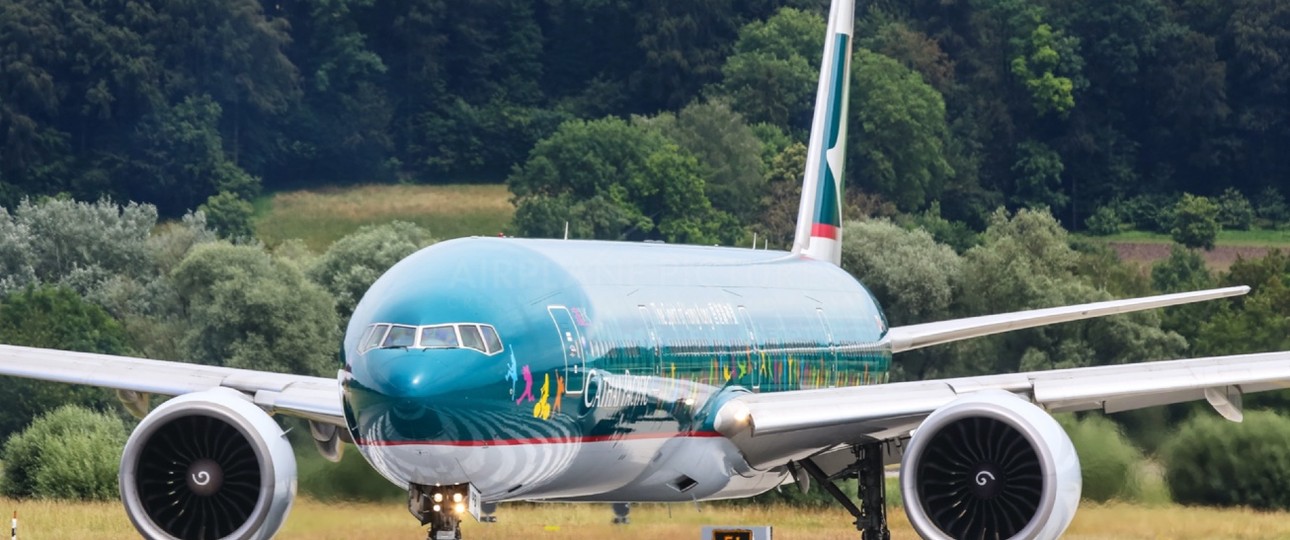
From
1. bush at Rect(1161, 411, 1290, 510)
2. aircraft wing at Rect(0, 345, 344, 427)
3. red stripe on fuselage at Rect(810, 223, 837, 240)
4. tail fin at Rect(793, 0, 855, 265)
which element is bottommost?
bush at Rect(1161, 411, 1290, 510)

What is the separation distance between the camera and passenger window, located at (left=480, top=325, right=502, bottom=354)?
2008cm

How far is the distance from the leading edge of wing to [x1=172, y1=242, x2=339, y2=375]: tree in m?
19.7

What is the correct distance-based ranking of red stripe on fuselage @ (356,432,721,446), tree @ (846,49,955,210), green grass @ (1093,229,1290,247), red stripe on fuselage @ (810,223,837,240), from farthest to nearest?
tree @ (846,49,955,210) < green grass @ (1093,229,1290,247) < red stripe on fuselage @ (810,223,837,240) < red stripe on fuselage @ (356,432,721,446)

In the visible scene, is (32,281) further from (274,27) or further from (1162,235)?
(1162,235)

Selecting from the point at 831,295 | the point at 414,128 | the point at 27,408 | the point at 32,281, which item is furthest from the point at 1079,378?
the point at 414,128

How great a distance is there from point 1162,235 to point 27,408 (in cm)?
4827

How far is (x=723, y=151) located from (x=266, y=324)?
39.5m

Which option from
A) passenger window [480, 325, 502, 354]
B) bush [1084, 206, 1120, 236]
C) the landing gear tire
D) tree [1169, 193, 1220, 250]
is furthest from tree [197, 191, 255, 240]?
passenger window [480, 325, 502, 354]

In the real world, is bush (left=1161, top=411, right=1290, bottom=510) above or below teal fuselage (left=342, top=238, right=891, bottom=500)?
below

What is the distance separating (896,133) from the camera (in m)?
91.7

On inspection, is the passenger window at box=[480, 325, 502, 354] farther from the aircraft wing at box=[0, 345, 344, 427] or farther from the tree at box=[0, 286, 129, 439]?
the tree at box=[0, 286, 129, 439]

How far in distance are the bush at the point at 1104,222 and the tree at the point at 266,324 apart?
3933 cm

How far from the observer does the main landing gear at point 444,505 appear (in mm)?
20531

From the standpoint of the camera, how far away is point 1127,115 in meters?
98.1
